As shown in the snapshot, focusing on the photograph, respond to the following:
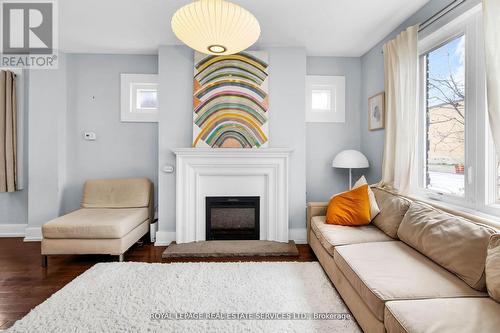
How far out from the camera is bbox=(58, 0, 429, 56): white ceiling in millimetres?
2496

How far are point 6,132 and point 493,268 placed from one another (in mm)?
5021

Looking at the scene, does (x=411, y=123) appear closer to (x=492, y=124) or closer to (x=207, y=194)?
(x=492, y=124)

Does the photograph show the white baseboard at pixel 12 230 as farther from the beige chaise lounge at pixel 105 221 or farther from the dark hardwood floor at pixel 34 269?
the beige chaise lounge at pixel 105 221

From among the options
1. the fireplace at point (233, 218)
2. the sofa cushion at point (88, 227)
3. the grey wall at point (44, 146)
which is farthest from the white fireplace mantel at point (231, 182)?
the grey wall at point (44, 146)

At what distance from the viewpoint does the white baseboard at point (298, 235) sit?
349cm

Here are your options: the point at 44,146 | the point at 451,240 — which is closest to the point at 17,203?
the point at 44,146

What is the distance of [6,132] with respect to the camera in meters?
3.50

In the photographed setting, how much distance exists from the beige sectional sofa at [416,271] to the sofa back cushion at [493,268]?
0.17ft

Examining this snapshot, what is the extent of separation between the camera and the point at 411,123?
8.11 feet

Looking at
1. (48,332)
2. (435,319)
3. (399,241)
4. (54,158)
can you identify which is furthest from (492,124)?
(54,158)

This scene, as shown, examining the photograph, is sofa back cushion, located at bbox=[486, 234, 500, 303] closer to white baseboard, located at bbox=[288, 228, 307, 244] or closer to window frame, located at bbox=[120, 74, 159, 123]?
white baseboard, located at bbox=[288, 228, 307, 244]

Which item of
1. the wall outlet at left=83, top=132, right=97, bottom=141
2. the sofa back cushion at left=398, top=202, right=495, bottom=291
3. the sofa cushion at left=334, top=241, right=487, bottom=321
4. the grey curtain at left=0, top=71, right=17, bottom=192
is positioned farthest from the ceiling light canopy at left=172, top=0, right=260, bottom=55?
the grey curtain at left=0, top=71, right=17, bottom=192

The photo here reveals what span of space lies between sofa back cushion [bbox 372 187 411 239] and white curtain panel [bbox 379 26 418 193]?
0.15 metres

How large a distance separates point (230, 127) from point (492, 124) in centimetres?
247
